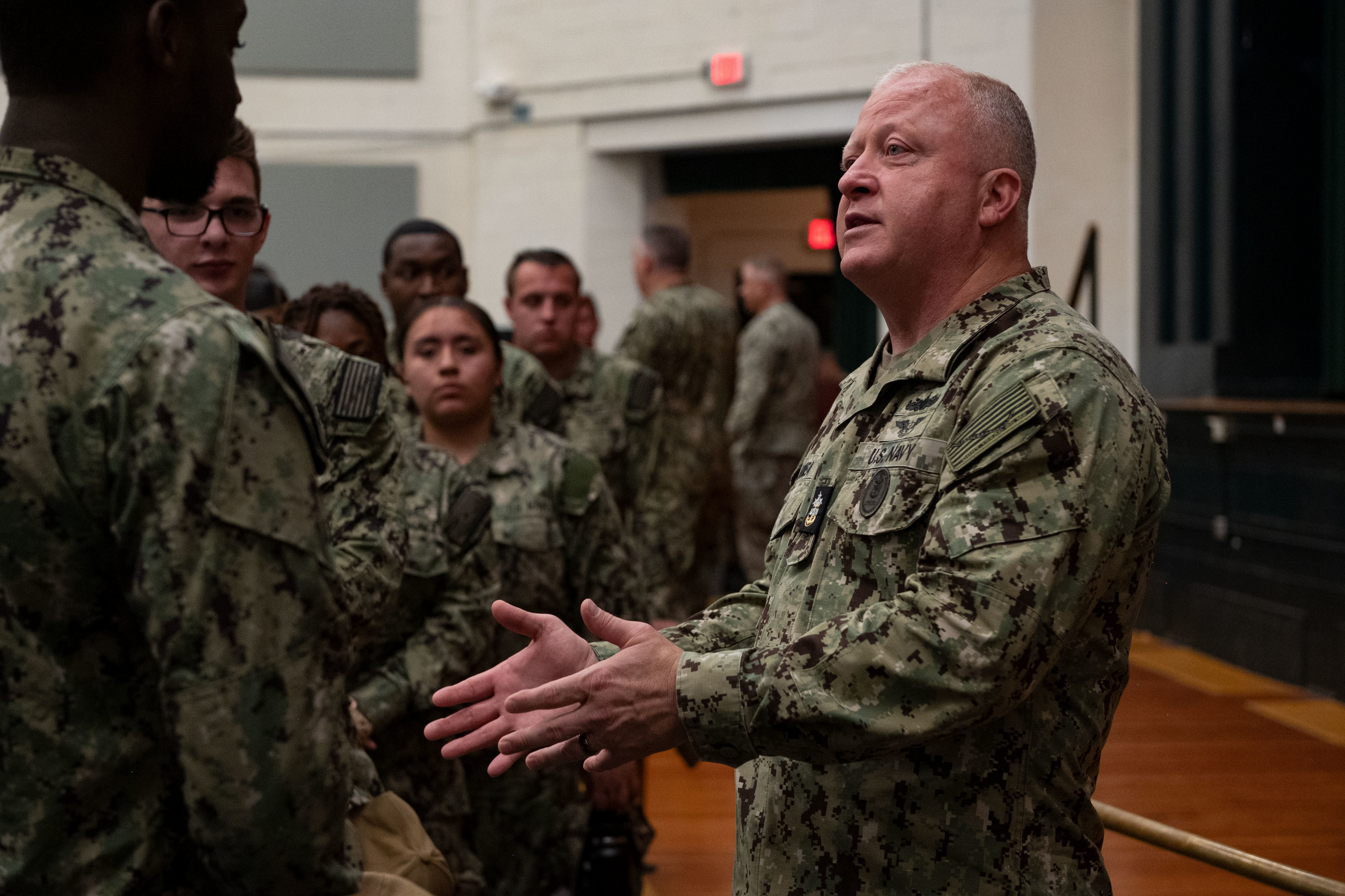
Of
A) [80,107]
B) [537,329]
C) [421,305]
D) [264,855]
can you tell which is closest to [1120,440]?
[264,855]

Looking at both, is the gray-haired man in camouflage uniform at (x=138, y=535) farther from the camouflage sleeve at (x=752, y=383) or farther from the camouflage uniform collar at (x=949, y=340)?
the camouflage sleeve at (x=752, y=383)

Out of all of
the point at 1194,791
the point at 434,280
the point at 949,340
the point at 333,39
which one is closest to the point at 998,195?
the point at 949,340

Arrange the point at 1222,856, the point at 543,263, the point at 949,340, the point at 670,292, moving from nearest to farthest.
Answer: the point at 949,340, the point at 1222,856, the point at 543,263, the point at 670,292

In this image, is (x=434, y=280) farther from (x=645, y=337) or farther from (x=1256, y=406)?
(x=1256, y=406)

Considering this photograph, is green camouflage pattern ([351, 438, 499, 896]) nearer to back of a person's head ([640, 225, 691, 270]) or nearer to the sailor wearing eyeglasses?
the sailor wearing eyeglasses

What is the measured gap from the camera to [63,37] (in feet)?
3.54

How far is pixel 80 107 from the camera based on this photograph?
1.10m

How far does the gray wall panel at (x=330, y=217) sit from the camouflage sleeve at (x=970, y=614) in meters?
8.67

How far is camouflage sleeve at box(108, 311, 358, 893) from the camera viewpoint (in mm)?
998

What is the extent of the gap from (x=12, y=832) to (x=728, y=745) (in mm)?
674

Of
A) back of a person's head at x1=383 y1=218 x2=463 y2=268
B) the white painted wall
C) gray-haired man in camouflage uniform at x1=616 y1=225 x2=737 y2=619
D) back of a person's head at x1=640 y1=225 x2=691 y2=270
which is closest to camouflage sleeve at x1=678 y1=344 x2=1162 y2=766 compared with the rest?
back of a person's head at x1=383 y1=218 x2=463 y2=268

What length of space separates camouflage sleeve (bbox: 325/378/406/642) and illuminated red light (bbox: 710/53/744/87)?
22.5 ft

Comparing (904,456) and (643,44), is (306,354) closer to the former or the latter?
(904,456)

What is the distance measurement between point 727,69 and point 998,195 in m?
7.25
